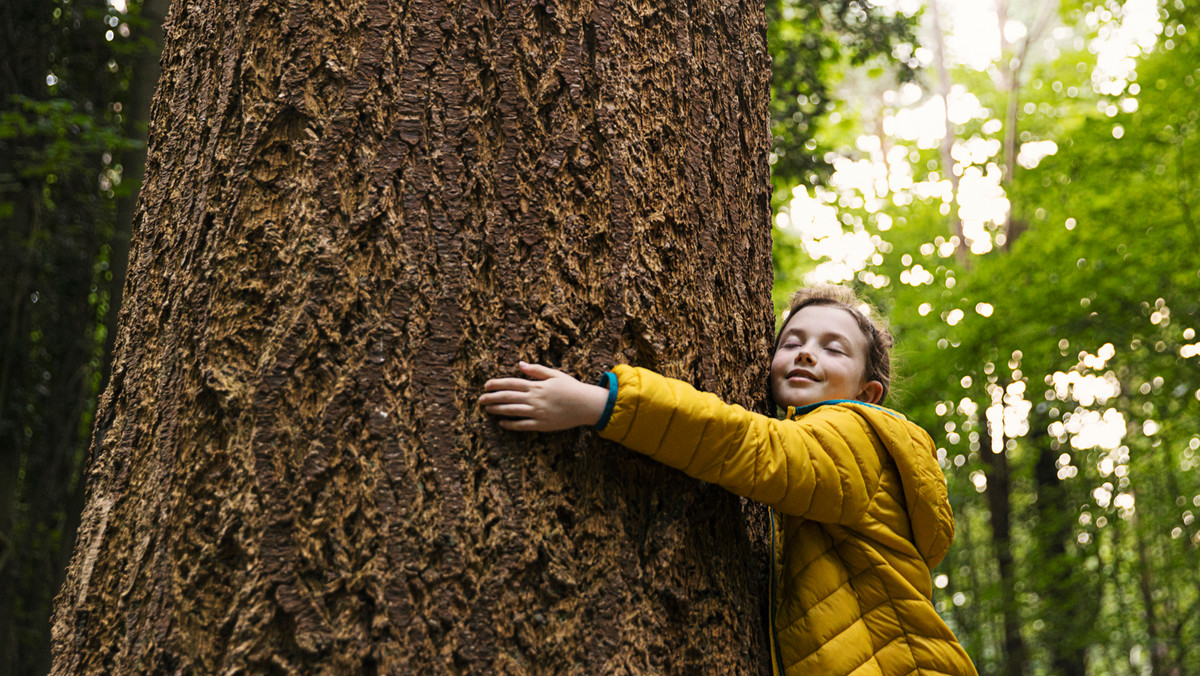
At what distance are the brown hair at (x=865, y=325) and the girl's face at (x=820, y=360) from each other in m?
Answer: 0.03

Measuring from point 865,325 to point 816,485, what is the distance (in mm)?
804

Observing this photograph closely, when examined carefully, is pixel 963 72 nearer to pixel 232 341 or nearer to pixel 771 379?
pixel 771 379

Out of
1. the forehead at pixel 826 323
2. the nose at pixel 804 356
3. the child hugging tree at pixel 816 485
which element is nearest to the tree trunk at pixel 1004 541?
the forehead at pixel 826 323

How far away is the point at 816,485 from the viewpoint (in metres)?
1.76

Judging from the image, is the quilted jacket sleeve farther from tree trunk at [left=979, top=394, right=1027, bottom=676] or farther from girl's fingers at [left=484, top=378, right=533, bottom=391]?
tree trunk at [left=979, top=394, right=1027, bottom=676]

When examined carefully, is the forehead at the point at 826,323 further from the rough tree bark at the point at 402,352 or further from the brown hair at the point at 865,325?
the rough tree bark at the point at 402,352

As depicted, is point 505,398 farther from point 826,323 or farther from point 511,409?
point 826,323

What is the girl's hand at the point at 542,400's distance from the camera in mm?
1436

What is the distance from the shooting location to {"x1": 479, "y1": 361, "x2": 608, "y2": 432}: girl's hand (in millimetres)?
1436

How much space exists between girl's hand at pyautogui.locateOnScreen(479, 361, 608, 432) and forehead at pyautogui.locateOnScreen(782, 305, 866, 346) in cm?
98

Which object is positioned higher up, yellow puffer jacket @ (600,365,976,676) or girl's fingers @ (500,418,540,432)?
girl's fingers @ (500,418,540,432)

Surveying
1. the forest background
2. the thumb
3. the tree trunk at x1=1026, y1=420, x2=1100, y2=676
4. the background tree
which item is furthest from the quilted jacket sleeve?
the tree trunk at x1=1026, y1=420, x2=1100, y2=676

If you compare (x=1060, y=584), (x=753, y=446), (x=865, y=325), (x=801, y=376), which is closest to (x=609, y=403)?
(x=753, y=446)

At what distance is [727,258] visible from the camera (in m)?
1.83
